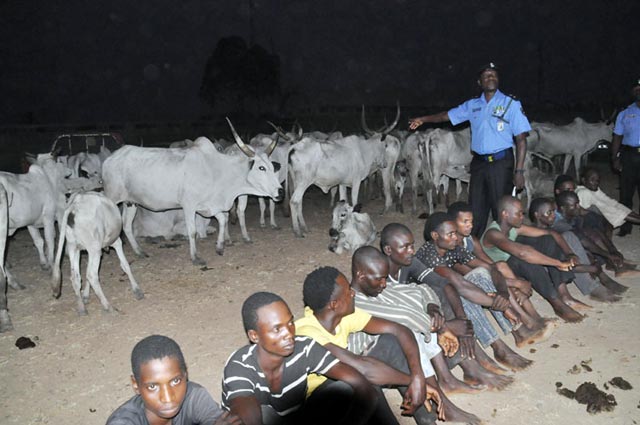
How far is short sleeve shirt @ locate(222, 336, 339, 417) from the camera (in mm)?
2693

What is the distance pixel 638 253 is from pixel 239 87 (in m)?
25.2

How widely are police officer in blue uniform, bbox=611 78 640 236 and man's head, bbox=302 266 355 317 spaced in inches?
265

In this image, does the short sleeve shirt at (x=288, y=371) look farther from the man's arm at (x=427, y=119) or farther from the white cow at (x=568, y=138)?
the white cow at (x=568, y=138)

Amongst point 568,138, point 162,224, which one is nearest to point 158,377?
point 162,224

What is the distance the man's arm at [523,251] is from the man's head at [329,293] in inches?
94.2

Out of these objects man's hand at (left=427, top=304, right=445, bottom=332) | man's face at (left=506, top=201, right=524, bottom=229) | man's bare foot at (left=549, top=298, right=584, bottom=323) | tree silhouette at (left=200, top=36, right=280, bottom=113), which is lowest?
man's bare foot at (left=549, top=298, right=584, bottom=323)

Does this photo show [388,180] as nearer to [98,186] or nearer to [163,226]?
[163,226]

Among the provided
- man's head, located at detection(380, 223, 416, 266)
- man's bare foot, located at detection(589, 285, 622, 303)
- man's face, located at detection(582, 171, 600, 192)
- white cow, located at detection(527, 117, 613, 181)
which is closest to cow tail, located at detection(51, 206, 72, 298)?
man's head, located at detection(380, 223, 416, 266)

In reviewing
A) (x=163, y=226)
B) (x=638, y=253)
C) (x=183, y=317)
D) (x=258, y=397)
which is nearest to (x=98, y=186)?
(x=163, y=226)

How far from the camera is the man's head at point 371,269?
3.52 metres

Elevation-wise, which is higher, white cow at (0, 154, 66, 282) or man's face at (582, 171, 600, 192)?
man's face at (582, 171, 600, 192)

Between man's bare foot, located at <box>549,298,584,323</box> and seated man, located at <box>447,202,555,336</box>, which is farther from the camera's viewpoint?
man's bare foot, located at <box>549,298,584,323</box>

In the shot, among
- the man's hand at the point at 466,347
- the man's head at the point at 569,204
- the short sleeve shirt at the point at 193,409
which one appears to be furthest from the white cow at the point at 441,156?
the short sleeve shirt at the point at 193,409

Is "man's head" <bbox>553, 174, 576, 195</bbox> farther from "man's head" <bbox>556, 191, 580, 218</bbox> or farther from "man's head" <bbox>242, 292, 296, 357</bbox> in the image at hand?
"man's head" <bbox>242, 292, 296, 357</bbox>
